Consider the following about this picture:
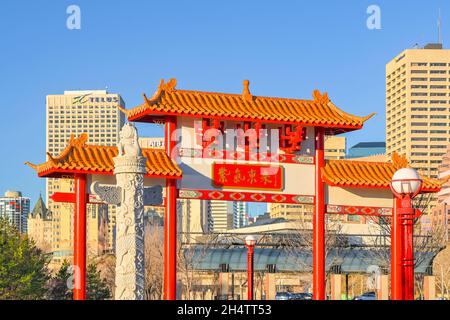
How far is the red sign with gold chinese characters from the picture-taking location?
27.5 m

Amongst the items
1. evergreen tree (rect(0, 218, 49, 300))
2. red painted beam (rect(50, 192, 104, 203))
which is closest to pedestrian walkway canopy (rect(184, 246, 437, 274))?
evergreen tree (rect(0, 218, 49, 300))

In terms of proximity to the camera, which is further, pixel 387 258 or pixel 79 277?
pixel 387 258

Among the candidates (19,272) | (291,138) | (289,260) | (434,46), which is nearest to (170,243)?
(291,138)

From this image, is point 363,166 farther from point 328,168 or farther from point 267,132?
point 267,132

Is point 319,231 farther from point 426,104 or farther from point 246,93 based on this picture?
point 426,104

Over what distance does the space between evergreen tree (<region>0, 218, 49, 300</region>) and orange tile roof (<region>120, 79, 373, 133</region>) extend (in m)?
16.4

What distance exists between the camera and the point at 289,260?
54.5 metres

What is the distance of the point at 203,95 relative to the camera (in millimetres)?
27984

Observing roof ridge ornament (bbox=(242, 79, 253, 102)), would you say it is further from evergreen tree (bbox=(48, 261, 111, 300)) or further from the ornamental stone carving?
evergreen tree (bbox=(48, 261, 111, 300))

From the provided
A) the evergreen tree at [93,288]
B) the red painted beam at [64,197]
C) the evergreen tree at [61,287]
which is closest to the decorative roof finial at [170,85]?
the red painted beam at [64,197]

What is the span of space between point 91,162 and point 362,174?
8.47 meters
